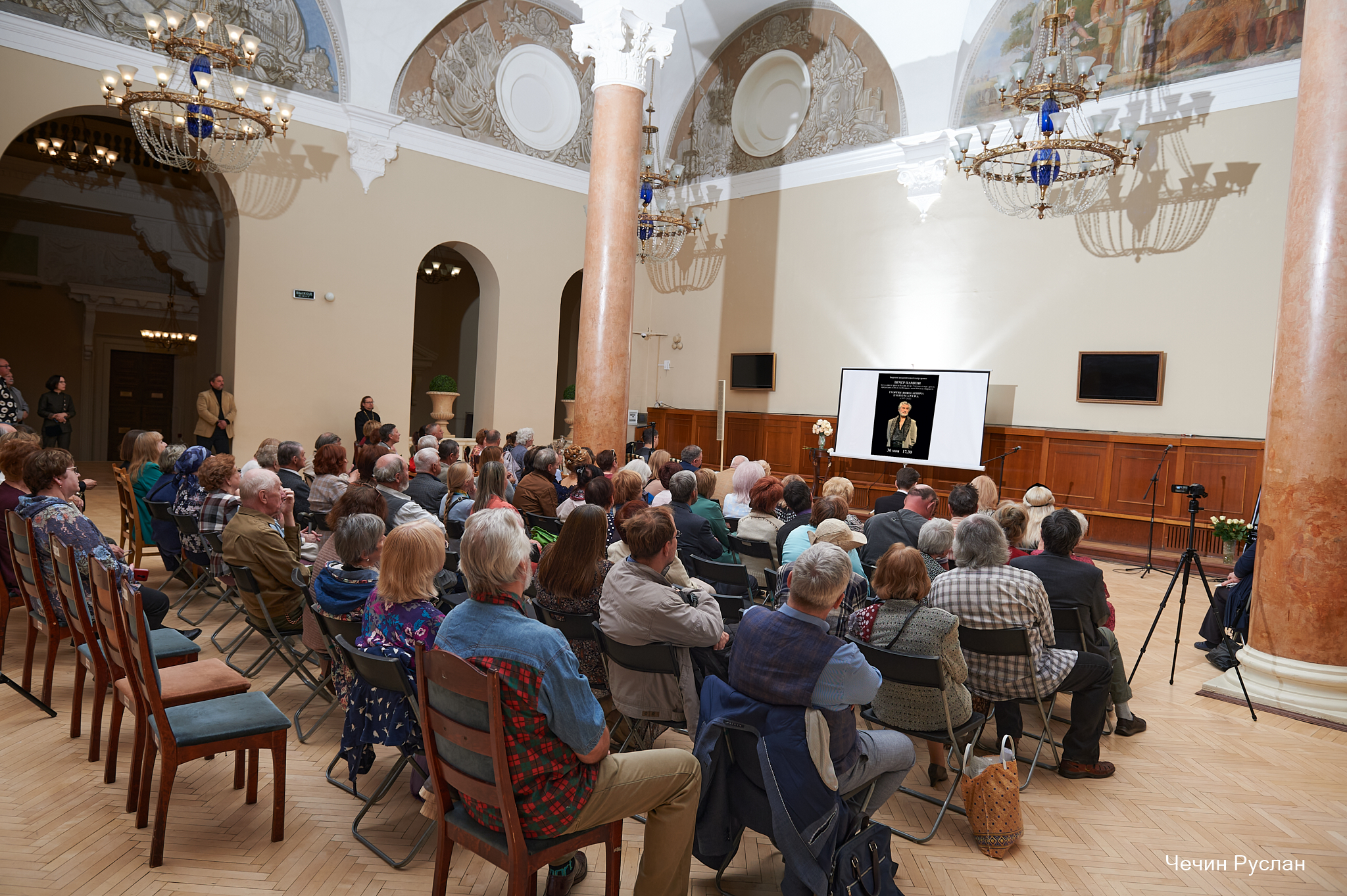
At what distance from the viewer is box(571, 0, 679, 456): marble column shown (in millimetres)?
9719

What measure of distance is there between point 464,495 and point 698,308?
961cm

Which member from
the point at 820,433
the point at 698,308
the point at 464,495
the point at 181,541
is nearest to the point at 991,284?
the point at 820,433

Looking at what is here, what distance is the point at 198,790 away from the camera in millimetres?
3352

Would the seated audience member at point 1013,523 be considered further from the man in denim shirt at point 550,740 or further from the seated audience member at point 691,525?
the man in denim shirt at point 550,740

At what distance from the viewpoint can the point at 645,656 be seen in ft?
10.9

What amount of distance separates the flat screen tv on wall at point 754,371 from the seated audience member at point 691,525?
8.66 metres

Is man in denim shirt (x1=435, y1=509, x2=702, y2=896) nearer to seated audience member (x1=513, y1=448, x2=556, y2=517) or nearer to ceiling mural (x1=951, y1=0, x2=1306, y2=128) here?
seated audience member (x1=513, y1=448, x2=556, y2=517)

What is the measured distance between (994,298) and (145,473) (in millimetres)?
9877

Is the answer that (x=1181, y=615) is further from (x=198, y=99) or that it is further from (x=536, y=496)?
(x=198, y=99)

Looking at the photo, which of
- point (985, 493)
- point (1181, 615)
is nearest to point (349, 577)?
point (985, 493)

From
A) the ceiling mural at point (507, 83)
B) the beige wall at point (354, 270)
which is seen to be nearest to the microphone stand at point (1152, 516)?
the beige wall at point (354, 270)

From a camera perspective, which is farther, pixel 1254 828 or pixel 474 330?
pixel 474 330

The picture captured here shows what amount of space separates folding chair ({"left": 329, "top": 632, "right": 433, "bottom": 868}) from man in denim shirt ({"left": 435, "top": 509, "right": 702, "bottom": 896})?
0.43 meters

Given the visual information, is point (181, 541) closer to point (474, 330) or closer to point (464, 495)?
point (464, 495)
